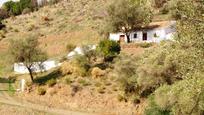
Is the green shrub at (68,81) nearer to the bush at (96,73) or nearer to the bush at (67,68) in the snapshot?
the bush at (67,68)

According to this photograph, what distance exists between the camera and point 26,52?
65562mm

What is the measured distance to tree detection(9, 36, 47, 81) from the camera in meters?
65.7

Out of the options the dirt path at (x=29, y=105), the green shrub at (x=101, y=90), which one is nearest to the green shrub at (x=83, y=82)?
the green shrub at (x=101, y=90)

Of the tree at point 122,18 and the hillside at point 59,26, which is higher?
the tree at point 122,18

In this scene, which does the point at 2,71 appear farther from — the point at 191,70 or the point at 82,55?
the point at 191,70

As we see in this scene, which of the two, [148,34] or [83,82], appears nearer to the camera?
[83,82]

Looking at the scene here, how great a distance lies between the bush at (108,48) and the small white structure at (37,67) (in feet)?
27.2

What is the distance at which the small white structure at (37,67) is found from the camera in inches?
2672

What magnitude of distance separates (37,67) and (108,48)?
11.1m

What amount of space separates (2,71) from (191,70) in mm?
59257

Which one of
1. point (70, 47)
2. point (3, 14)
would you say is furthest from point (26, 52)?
point (3, 14)

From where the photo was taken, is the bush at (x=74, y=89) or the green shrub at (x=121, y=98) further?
the bush at (x=74, y=89)

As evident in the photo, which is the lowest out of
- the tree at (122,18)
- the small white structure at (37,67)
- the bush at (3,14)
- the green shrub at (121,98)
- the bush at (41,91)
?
the bush at (41,91)

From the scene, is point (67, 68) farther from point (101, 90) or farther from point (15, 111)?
point (15, 111)
